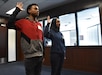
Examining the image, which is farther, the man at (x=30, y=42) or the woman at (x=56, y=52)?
the woman at (x=56, y=52)

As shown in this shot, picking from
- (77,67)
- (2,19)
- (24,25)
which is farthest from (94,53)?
(2,19)

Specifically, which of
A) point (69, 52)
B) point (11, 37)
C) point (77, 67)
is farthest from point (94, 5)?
point (11, 37)

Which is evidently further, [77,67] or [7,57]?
[7,57]

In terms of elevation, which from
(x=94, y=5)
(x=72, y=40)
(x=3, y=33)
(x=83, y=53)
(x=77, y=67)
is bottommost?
(x=77, y=67)

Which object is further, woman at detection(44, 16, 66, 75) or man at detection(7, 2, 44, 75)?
woman at detection(44, 16, 66, 75)

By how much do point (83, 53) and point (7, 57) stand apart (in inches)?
160

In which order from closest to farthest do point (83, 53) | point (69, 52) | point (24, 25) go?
point (24, 25)
point (83, 53)
point (69, 52)

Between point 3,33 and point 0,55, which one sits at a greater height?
point 3,33

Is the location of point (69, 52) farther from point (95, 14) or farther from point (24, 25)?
point (24, 25)

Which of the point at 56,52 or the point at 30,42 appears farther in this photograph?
the point at 56,52

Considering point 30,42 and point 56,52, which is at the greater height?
point 30,42

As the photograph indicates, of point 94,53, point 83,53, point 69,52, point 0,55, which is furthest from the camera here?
point 0,55

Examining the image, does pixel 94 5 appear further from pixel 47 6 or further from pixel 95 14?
pixel 47 6

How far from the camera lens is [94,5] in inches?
168
